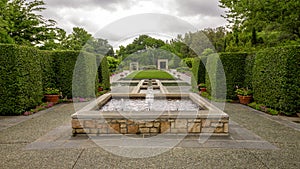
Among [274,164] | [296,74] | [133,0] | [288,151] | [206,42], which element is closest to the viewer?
[274,164]

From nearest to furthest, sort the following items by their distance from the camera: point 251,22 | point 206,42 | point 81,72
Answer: point 81,72 < point 251,22 < point 206,42

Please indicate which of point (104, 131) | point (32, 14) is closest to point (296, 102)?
point (104, 131)

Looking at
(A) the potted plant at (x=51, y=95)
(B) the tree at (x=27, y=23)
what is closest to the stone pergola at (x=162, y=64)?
(B) the tree at (x=27, y=23)

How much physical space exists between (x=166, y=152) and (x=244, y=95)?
5.18 metres

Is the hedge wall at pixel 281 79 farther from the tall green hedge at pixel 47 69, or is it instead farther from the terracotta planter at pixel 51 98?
the tall green hedge at pixel 47 69

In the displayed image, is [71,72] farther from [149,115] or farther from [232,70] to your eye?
[232,70]

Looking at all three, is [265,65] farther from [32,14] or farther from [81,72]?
[32,14]

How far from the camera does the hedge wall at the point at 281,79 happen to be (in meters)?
5.09

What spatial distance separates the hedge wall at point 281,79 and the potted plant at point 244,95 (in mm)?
731

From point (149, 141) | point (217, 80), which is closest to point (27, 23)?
point (217, 80)

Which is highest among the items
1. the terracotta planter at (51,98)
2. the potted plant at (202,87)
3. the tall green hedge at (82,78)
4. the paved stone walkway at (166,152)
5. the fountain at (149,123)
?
the tall green hedge at (82,78)

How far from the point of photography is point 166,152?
2.96 m

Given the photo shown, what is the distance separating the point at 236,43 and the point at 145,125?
13.8 m

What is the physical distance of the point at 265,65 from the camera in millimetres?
6043
